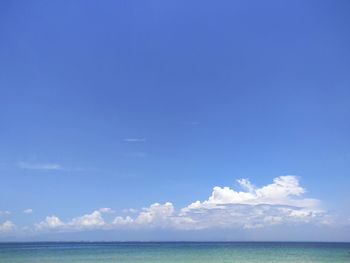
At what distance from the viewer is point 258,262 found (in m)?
37.0

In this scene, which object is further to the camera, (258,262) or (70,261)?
(70,261)

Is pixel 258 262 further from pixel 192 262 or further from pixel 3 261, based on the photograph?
pixel 3 261

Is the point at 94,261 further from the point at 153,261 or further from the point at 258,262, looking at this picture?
the point at 258,262

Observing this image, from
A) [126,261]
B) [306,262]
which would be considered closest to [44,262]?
[126,261]

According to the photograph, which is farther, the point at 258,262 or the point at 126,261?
the point at 126,261

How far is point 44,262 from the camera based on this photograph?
3728 cm

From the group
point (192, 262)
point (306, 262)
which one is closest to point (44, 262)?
point (192, 262)

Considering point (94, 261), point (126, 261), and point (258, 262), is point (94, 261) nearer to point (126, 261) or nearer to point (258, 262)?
point (126, 261)

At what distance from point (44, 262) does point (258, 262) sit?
18307 mm

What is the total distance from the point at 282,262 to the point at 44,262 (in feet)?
67.4

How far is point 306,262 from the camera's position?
3775cm

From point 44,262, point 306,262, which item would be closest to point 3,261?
point 44,262

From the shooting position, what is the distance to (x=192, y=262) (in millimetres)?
36812

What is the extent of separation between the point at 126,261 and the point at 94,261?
→ 9.61ft
